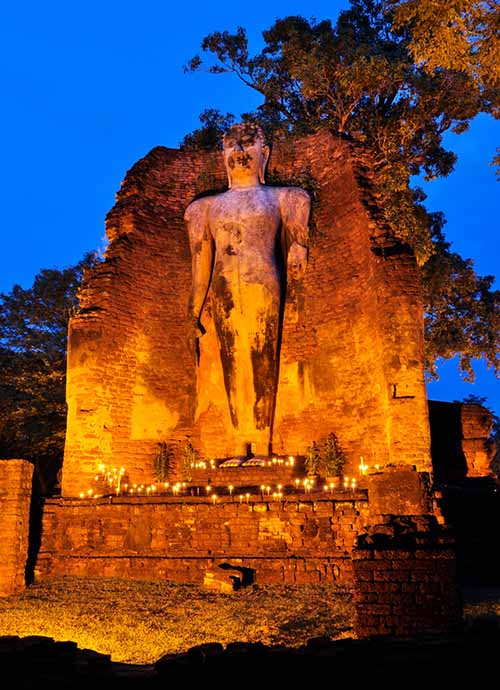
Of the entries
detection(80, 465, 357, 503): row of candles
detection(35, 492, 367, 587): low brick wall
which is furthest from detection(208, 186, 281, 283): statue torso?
detection(35, 492, 367, 587): low brick wall

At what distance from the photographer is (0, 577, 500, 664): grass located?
5445mm

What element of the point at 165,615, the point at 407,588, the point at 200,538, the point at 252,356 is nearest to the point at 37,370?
the point at 252,356

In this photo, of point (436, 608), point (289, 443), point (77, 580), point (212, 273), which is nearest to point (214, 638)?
point (436, 608)

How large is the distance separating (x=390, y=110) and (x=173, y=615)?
40.3ft

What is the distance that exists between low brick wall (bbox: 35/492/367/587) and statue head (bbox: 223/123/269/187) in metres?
6.40

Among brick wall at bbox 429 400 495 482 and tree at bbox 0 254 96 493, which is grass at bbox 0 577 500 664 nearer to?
brick wall at bbox 429 400 495 482

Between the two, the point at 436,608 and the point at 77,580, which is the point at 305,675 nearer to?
the point at 436,608

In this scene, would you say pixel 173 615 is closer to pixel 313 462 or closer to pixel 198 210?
pixel 313 462

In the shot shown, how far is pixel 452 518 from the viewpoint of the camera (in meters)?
8.55

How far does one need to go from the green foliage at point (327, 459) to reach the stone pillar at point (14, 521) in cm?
456

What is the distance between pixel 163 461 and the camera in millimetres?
11859

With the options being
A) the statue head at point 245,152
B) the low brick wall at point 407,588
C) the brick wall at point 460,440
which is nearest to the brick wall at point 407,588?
the low brick wall at point 407,588

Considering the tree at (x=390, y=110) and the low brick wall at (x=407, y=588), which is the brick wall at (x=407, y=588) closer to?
the low brick wall at (x=407, y=588)

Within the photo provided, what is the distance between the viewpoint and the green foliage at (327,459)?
1112 centimetres
